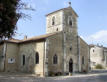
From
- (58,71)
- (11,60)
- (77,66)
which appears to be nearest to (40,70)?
(58,71)

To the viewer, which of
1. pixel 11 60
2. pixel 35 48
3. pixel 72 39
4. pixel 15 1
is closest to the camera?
pixel 15 1

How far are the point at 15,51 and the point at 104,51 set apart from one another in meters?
42.7

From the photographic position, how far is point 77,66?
3167 centimetres

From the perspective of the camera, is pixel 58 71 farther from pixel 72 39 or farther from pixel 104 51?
pixel 104 51

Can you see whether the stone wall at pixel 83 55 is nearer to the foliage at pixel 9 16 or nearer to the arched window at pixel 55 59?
the arched window at pixel 55 59

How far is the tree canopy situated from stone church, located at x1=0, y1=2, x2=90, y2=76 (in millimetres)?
16669

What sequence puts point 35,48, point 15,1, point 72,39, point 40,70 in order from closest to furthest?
point 15,1, point 40,70, point 35,48, point 72,39

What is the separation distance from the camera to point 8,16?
8.55 m

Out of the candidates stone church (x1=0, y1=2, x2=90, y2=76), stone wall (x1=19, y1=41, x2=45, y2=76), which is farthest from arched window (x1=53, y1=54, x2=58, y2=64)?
stone wall (x1=19, y1=41, x2=45, y2=76)

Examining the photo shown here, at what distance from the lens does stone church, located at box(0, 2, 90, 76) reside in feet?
86.3

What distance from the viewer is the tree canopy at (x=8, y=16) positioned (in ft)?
26.9

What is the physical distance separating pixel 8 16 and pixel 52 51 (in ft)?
61.5

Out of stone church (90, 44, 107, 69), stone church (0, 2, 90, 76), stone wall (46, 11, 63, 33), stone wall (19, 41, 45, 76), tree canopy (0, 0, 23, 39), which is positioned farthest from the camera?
stone church (90, 44, 107, 69)

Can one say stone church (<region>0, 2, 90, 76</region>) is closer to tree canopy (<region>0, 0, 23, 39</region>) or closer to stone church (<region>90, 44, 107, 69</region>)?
tree canopy (<region>0, 0, 23, 39</region>)
